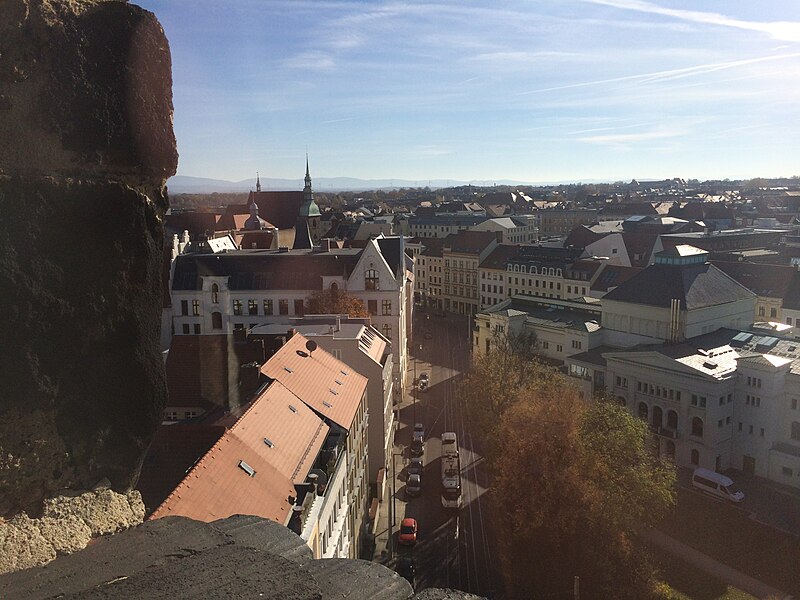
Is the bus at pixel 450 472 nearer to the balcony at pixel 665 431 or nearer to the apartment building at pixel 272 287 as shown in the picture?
the apartment building at pixel 272 287

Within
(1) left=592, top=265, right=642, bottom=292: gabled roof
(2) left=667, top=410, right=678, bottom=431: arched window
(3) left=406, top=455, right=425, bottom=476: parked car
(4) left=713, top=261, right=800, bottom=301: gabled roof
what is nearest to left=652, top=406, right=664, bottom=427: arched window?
(2) left=667, top=410, right=678, bottom=431: arched window

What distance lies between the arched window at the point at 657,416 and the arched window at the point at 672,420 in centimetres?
46

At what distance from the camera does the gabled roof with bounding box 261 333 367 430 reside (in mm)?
26641

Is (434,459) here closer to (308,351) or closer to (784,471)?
(308,351)

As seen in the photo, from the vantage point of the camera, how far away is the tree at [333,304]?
2032 inches

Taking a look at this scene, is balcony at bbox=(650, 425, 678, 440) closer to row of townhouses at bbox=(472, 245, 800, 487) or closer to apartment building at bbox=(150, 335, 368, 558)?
row of townhouses at bbox=(472, 245, 800, 487)

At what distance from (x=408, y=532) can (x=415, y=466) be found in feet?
25.7

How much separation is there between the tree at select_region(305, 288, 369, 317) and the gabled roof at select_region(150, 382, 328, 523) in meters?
26.4

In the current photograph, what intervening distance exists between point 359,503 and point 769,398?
2607cm

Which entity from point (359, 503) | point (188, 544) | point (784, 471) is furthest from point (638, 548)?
point (188, 544)

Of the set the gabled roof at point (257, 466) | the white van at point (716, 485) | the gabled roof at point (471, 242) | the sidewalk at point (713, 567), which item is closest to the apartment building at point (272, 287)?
the white van at point (716, 485)

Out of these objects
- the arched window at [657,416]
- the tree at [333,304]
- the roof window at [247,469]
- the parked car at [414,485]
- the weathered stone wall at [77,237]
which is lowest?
the parked car at [414,485]

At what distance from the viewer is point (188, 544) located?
4703 mm

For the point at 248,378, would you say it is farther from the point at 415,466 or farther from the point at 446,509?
the point at 415,466
